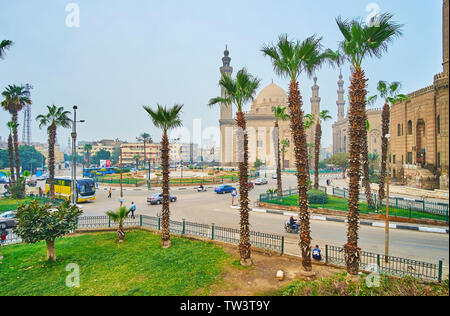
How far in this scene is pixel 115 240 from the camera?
12.2 m

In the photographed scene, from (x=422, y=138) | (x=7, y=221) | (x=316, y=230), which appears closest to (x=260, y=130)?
(x=422, y=138)

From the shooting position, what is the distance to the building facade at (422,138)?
80.4 feet

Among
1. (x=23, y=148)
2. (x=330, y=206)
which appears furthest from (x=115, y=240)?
(x=23, y=148)

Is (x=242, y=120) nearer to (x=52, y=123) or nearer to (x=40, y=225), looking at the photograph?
(x=40, y=225)

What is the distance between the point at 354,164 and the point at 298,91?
9.85 feet

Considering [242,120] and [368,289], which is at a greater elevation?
[242,120]

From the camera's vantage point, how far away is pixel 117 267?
9047 mm

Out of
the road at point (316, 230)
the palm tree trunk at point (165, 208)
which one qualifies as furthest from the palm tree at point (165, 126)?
the road at point (316, 230)

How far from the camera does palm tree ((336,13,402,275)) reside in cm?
777

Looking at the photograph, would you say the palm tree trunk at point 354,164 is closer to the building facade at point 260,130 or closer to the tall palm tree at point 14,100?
the tall palm tree at point 14,100

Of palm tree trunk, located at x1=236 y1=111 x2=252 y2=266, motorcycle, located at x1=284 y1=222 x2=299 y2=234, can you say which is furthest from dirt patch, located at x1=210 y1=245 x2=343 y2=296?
motorcycle, located at x1=284 y1=222 x2=299 y2=234

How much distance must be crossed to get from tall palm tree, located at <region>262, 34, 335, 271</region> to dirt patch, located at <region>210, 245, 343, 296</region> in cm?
56

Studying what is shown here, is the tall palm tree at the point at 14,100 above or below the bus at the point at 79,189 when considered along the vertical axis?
above

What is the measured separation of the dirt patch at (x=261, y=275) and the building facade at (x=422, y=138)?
840 inches
